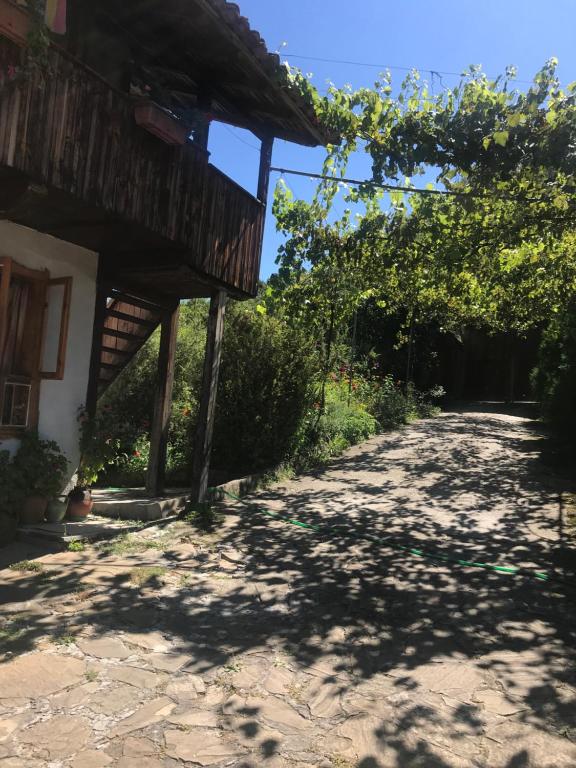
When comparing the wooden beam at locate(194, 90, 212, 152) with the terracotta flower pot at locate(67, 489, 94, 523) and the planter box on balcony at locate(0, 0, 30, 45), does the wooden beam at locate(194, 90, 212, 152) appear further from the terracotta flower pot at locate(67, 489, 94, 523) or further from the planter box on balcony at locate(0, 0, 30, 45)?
the terracotta flower pot at locate(67, 489, 94, 523)

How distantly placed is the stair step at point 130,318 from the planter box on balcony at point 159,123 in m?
2.77

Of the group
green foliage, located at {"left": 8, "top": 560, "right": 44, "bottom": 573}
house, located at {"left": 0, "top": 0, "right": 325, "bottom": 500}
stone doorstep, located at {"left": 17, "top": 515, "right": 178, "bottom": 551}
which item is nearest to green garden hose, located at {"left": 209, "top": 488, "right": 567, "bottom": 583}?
house, located at {"left": 0, "top": 0, "right": 325, "bottom": 500}

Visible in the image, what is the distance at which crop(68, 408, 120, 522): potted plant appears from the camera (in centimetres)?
641

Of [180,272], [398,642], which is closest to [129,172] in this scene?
[180,272]

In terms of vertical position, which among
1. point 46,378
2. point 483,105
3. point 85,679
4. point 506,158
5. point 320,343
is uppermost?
point 483,105

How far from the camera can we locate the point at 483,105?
6.49 metres

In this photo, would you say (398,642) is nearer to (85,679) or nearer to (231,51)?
(85,679)

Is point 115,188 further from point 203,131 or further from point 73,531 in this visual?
point 73,531

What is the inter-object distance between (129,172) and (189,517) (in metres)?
4.13

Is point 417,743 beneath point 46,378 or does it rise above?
beneath

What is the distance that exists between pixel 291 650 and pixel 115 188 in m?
4.18

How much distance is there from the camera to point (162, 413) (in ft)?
25.9

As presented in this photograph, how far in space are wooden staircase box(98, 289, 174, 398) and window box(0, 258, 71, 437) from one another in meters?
1.53

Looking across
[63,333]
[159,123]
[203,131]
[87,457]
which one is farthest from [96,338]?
[203,131]
